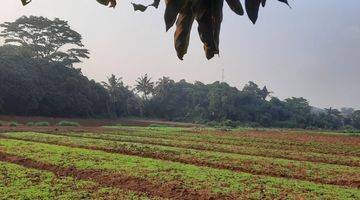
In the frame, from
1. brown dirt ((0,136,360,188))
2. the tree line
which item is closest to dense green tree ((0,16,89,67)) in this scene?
the tree line

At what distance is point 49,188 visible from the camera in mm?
11016

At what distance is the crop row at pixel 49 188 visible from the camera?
10.3m

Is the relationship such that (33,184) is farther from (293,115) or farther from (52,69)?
(293,115)

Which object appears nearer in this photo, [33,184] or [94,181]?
[33,184]

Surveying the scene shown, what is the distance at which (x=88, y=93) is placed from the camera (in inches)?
2015

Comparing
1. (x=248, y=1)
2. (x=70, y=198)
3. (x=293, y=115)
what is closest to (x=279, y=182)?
(x=70, y=198)

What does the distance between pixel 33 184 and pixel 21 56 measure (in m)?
39.0

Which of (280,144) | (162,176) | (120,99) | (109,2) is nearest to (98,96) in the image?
(120,99)

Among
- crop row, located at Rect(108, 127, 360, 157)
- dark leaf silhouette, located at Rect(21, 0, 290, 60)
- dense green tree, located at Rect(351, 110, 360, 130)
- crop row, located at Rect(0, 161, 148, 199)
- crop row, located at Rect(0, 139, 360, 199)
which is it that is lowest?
crop row, located at Rect(0, 161, 148, 199)

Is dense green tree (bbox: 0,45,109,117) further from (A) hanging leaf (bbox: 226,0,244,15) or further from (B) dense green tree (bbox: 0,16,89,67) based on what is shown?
(A) hanging leaf (bbox: 226,0,244,15)

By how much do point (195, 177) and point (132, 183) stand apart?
1.81 meters

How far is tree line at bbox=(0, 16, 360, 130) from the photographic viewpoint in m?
44.8

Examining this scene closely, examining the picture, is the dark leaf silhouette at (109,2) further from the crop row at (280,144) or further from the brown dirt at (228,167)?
the crop row at (280,144)

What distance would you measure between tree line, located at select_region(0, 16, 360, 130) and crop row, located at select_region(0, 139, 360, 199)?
27.9m
